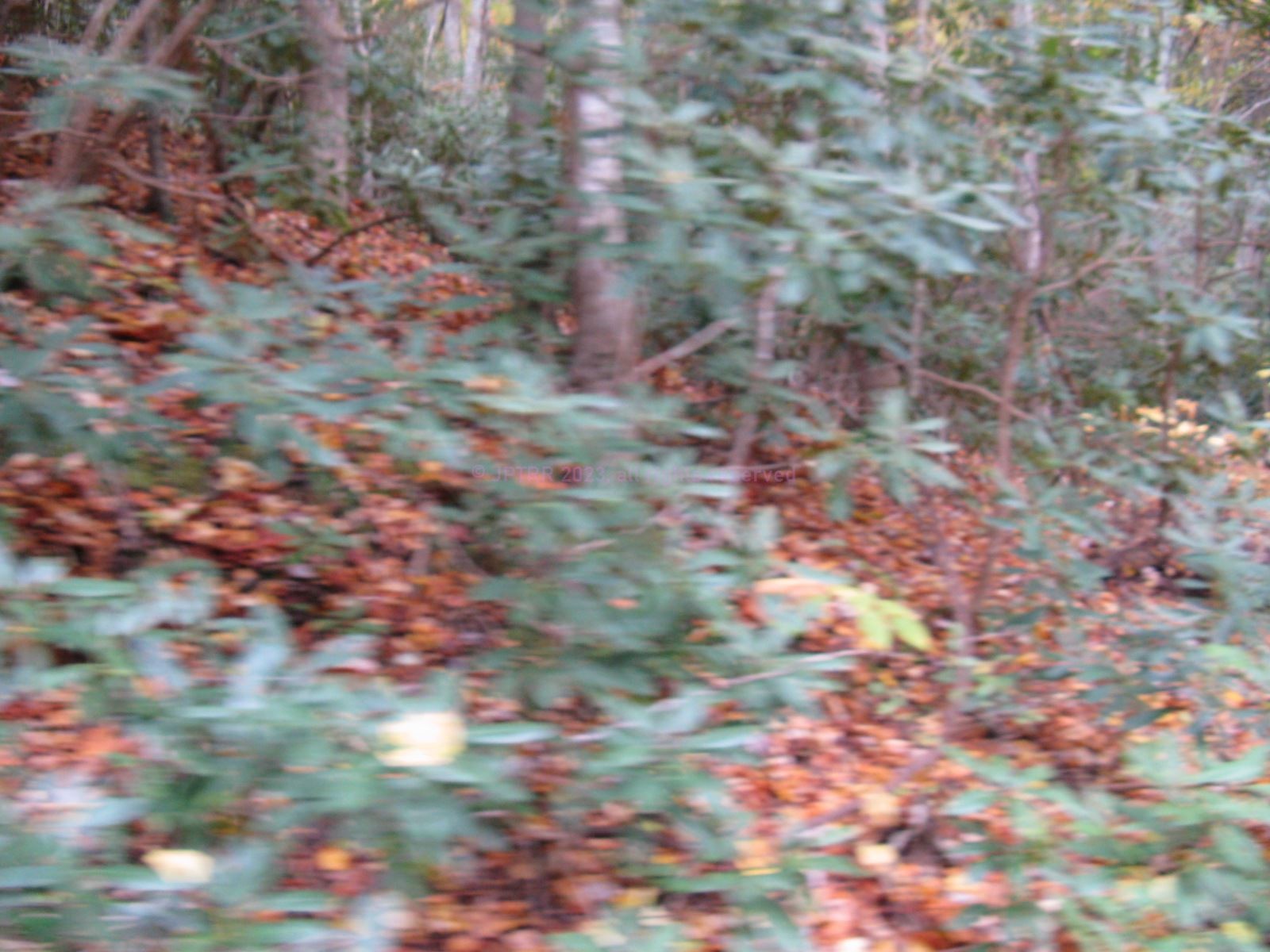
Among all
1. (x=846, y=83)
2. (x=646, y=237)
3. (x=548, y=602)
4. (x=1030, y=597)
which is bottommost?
(x=1030, y=597)

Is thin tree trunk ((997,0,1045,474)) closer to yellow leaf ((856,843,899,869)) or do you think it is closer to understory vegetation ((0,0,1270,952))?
understory vegetation ((0,0,1270,952))

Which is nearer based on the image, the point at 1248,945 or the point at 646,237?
the point at 1248,945

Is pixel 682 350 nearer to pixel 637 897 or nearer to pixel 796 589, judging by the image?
pixel 796 589

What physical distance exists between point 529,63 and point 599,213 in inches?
31.0

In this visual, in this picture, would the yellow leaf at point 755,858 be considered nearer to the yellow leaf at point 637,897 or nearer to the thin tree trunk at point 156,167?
the yellow leaf at point 637,897

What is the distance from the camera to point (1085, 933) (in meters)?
2.42

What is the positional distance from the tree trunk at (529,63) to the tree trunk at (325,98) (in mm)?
1960

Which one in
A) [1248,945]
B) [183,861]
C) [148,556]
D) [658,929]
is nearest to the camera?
[183,861]

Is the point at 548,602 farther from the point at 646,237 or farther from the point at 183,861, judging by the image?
the point at 646,237

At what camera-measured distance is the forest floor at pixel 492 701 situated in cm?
244

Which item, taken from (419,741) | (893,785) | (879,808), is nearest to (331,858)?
(419,741)

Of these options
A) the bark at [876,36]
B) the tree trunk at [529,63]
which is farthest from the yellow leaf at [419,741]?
the bark at [876,36]

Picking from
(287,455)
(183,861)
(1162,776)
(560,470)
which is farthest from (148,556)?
(1162,776)

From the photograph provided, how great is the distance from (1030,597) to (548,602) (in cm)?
227
